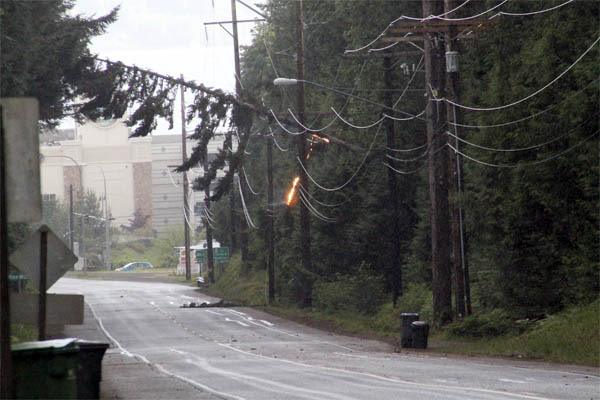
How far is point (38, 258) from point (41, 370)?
146 inches

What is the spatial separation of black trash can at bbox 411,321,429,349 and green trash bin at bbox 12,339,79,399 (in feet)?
76.0

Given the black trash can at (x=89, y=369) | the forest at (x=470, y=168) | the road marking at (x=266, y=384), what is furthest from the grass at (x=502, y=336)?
the black trash can at (x=89, y=369)

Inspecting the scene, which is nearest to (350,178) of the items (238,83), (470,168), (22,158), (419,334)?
(238,83)

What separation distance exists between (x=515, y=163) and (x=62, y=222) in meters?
114

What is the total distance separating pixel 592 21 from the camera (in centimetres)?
3278

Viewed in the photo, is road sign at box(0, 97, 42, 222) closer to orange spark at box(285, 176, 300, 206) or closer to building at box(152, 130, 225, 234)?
orange spark at box(285, 176, 300, 206)

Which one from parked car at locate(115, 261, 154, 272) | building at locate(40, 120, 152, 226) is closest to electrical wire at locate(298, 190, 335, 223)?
parked car at locate(115, 261, 154, 272)

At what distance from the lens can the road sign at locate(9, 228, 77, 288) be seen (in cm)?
1389

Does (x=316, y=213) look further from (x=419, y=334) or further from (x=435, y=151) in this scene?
(x=419, y=334)

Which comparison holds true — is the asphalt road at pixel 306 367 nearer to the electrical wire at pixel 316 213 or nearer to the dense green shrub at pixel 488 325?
the dense green shrub at pixel 488 325

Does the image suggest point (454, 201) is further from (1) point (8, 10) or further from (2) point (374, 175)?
(2) point (374, 175)

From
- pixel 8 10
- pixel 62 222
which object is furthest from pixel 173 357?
pixel 62 222

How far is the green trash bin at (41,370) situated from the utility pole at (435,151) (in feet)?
81.1

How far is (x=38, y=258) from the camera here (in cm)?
1391
